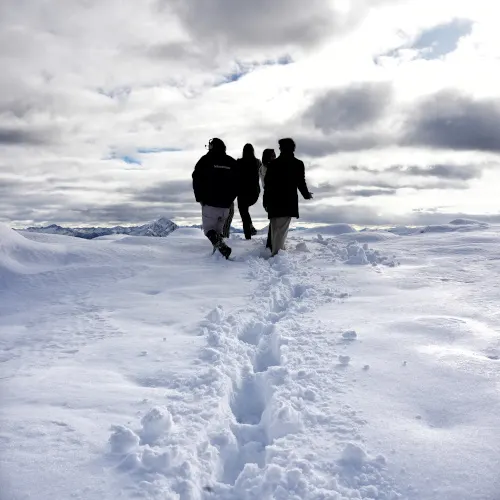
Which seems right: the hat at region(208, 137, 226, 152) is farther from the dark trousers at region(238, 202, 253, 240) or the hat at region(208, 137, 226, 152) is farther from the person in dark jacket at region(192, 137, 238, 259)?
the dark trousers at region(238, 202, 253, 240)

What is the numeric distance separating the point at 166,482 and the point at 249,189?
9.40 m

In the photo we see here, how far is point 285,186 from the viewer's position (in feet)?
30.6

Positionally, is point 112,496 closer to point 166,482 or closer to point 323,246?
point 166,482

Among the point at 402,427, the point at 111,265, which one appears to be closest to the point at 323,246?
the point at 111,265

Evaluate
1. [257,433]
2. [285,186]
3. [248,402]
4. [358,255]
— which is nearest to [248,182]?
[285,186]

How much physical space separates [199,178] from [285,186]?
1.71m

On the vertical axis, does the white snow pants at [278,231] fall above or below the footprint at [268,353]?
above

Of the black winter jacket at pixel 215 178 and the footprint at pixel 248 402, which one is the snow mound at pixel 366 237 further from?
the footprint at pixel 248 402

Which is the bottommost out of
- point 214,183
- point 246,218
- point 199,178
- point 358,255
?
point 358,255

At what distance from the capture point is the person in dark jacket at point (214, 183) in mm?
9078

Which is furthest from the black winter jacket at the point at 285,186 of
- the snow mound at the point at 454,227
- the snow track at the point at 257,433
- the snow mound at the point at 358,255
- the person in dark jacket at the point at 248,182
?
the snow mound at the point at 454,227

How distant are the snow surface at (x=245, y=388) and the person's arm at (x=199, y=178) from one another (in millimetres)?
2757

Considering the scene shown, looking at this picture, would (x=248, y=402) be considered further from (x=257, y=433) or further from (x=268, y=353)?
(x=268, y=353)

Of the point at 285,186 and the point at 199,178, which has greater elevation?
the point at 199,178
